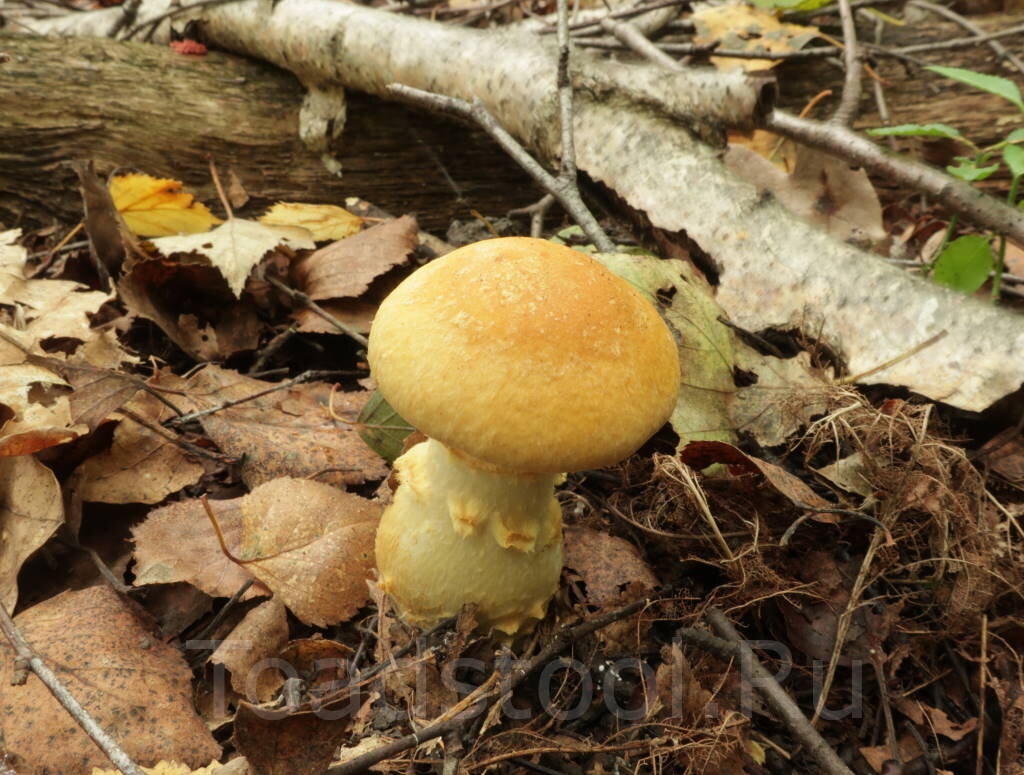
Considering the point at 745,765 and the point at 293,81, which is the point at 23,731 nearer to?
the point at 745,765

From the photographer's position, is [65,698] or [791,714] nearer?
[65,698]

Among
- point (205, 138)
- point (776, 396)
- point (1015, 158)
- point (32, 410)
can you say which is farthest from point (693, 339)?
point (205, 138)

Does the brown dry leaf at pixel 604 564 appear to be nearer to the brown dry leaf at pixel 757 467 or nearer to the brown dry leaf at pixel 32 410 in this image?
the brown dry leaf at pixel 757 467

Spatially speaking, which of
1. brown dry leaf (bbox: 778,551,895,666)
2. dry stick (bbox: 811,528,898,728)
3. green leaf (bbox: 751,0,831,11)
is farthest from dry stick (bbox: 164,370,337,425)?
green leaf (bbox: 751,0,831,11)

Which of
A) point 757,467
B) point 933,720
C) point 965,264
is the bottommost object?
point 933,720

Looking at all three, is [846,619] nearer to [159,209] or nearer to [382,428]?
[382,428]

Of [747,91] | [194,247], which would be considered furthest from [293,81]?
[747,91]

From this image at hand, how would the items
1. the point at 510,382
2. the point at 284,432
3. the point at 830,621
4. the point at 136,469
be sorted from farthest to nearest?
the point at 284,432
the point at 136,469
the point at 830,621
the point at 510,382
